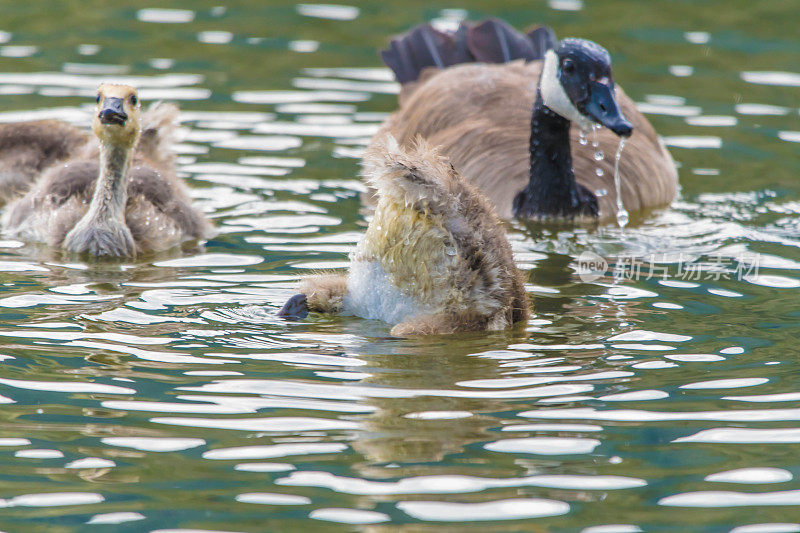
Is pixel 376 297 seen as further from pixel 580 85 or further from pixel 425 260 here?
pixel 580 85

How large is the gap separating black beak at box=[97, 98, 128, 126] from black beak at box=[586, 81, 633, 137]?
3603 mm

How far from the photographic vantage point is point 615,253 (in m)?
9.48

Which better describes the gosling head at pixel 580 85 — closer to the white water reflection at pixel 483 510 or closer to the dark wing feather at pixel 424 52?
the dark wing feather at pixel 424 52

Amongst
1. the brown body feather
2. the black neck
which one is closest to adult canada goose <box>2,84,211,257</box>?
the brown body feather

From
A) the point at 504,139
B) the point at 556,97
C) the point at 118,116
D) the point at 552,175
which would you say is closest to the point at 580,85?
the point at 556,97

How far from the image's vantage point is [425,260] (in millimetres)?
6949

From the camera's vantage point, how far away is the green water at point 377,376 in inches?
198

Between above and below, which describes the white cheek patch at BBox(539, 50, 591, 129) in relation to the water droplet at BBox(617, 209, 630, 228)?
above

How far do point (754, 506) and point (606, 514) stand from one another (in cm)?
63

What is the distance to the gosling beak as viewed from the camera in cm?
733

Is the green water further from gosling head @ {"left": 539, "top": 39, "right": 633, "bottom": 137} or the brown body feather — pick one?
gosling head @ {"left": 539, "top": 39, "right": 633, "bottom": 137}

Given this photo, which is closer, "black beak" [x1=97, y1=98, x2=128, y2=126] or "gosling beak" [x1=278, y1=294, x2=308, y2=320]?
"gosling beak" [x1=278, y1=294, x2=308, y2=320]

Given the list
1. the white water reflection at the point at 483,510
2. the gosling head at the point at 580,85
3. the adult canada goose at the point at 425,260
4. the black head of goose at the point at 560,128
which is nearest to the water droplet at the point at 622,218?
the black head of goose at the point at 560,128

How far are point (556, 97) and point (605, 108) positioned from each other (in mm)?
663
